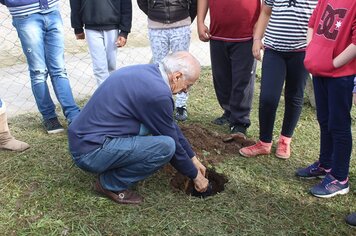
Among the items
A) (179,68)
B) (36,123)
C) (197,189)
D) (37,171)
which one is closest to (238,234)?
(197,189)

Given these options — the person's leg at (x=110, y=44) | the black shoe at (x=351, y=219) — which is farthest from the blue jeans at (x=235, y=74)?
the black shoe at (x=351, y=219)

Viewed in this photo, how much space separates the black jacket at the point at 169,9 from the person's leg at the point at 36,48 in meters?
0.97

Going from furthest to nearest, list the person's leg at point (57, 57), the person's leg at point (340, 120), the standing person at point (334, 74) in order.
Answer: the person's leg at point (57, 57) → the person's leg at point (340, 120) → the standing person at point (334, 74)

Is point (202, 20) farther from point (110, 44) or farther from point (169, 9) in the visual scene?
point (110, 44)

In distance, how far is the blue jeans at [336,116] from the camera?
8.98ft

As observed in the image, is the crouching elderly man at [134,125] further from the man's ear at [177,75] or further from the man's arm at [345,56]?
the man's arm at [345,56]

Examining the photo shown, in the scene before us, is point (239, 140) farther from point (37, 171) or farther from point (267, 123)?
point (37, 171)

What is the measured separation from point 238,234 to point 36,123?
2.48 m

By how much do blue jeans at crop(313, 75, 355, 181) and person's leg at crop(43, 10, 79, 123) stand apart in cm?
217

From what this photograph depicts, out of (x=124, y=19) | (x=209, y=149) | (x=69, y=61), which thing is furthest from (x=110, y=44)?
(x=69, y=61)

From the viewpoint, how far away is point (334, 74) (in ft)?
8.91

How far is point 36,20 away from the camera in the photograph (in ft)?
11.9

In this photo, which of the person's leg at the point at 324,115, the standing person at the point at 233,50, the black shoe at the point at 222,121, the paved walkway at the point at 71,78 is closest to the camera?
the person's leg at the point at 324,115

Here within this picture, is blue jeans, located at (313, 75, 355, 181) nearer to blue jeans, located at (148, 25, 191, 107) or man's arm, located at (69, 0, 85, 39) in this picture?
blue jeans, located at (148, 25, 191, 107)
